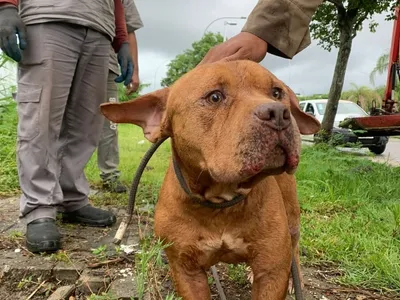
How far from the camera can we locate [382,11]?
10336 millimetres

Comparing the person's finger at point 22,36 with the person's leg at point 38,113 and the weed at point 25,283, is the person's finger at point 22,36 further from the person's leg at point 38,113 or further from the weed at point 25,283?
the weed at point 25,283

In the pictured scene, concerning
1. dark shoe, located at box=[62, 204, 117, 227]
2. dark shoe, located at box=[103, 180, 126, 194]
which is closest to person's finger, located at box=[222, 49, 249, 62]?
dark shoe, located at box=[62, 204, 117, 227]

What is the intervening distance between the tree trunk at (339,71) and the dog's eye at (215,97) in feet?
29.7

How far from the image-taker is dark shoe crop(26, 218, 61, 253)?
2939 mm

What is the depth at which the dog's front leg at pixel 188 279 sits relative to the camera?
2201mm

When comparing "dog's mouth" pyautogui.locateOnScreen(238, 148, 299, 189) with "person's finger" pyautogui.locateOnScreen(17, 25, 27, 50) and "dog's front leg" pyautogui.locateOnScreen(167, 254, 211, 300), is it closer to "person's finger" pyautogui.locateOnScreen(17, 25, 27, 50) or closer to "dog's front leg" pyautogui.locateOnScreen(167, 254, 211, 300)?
"dog's front leg" pyautogui.locateOnScreen(167, 254, 211, 300)

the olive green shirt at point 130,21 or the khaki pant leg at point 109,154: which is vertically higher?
the olive green shirt at point 130,21

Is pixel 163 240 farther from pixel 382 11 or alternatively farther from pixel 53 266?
pixel 382 11

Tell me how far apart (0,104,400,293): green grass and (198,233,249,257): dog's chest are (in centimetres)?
98

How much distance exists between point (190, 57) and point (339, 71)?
4484 cm

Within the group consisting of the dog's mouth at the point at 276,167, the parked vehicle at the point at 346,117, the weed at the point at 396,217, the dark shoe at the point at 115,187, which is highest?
the dog's mouth at the point at 276,167

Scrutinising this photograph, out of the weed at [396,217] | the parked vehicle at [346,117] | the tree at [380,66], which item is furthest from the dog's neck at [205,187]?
the tree at [380,66]

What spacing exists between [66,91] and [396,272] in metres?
2.48

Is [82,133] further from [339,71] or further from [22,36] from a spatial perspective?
[339,71]
